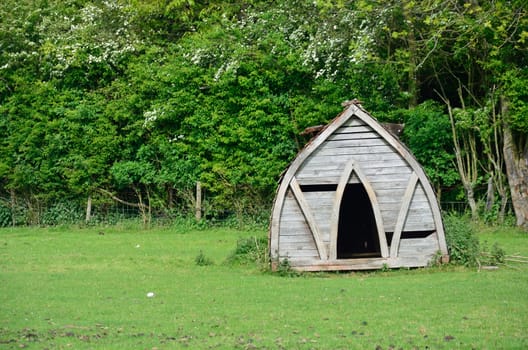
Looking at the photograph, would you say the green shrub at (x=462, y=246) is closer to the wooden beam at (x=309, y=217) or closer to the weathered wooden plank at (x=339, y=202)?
the weathered wooden plank at (x=339, y=202)

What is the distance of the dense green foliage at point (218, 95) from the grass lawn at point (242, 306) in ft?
22.0

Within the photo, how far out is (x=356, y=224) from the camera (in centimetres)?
2453

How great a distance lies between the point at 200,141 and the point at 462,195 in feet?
30.1

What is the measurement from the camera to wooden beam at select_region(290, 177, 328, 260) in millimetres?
19219

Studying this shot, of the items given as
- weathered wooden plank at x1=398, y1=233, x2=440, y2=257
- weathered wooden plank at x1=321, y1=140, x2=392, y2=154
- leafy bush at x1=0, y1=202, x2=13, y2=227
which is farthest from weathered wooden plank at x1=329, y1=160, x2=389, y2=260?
leafy bush at x1=0, y1=202, x2=13, y2=227

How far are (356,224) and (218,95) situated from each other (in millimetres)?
8263

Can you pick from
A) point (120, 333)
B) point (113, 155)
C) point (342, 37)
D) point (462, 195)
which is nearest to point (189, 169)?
point (113, 155)

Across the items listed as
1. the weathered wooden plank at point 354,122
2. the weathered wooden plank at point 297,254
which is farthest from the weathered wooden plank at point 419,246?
the weathered wooden plank at point 354,122

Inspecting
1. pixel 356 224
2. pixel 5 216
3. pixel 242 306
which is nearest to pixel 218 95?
pixel 356 224

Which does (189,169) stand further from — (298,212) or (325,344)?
(325,344)

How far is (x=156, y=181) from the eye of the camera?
30.9 meters

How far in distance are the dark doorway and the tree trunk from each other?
6051 mm

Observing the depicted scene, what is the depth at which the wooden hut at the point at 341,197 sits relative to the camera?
1923cm

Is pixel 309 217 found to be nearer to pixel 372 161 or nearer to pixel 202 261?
pixel 372 161
